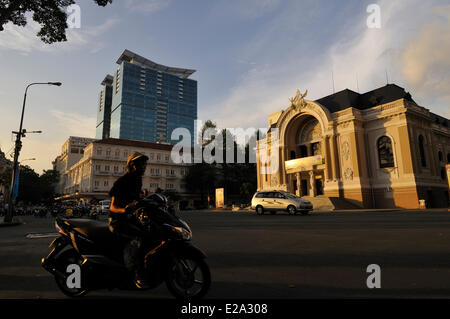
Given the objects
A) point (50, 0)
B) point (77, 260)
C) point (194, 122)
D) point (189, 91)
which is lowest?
point (77, 260)

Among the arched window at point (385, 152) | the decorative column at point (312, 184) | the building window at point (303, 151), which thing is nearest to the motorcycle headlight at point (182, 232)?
the arched window at point (385, 152)

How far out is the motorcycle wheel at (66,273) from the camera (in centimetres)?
329

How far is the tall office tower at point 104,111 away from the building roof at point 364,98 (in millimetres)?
115170

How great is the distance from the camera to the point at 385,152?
3189 centimetres

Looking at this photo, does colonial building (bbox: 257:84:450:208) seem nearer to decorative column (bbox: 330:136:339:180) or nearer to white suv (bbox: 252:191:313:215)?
decorative column (bbox: 330:136:339:180)

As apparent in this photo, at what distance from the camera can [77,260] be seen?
345cm

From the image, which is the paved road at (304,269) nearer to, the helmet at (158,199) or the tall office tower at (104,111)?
the helmet at (158,199)

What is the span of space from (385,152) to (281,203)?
66.2ft

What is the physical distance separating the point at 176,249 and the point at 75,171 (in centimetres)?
7519

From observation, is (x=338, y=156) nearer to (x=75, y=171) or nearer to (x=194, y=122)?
(x=75, y=171)

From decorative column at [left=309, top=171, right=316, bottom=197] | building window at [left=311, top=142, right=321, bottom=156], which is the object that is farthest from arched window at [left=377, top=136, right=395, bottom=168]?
decorative column at [left=309, top=171, right=316, bottom=197]
